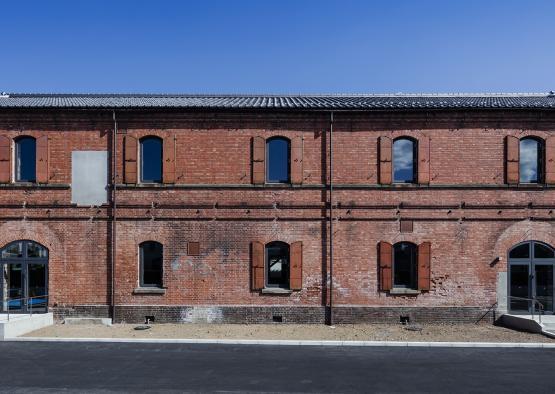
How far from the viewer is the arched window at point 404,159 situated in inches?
650

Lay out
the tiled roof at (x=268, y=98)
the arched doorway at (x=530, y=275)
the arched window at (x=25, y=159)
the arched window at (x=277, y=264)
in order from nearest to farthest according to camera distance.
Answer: the arched doorway at (x=530, y=275)
the arched window at (x=277, y=264)
the arched window at (x=25, y=159)
the tiled roof at (x=268, y=98)

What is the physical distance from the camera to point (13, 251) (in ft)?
53.6

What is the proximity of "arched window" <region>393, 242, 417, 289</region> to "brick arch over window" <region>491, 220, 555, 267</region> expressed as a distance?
9.70ft

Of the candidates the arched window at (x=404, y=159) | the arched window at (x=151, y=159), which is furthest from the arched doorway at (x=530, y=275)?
the arched window at (x=151, y=159)

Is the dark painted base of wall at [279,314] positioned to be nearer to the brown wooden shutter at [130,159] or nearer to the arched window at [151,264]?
the arched window at [151,264]

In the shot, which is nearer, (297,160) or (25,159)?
(297,160)

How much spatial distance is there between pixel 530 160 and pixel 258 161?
10.3 metres

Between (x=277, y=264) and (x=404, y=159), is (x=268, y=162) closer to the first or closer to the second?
(x=277, y=264)

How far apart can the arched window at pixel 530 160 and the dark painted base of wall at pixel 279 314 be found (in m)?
5.24

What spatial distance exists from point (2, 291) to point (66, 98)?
9.69 metres

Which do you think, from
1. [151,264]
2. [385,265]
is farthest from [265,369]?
[151,264]

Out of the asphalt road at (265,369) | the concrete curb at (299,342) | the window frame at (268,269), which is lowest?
the concrete curb at (299,342)

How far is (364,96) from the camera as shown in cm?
2152

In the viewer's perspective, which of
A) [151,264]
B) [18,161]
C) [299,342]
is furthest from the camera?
[18,161]
